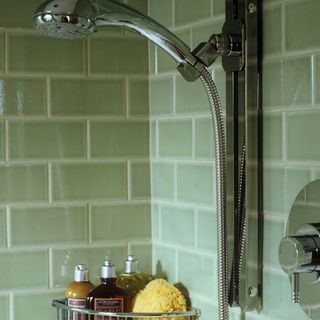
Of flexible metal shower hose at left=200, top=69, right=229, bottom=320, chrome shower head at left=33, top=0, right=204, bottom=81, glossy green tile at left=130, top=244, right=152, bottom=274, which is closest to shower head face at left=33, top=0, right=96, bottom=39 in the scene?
chrome shower head at left=33, top=0, right=204, bottom=81

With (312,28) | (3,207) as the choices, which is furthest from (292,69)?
(3,207)

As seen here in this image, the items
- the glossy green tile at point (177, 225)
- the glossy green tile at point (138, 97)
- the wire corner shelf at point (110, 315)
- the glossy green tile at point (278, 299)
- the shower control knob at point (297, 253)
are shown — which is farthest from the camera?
the glossy green tile at point (138, 97)

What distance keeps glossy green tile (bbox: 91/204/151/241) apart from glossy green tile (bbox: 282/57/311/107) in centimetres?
45

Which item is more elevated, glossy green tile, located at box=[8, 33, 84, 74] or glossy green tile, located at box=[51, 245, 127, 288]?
glossy green tile, located at box=[8, 33, 84, 74]

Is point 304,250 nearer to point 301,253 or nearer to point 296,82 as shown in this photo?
point 301,253

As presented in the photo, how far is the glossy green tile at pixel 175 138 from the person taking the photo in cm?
121

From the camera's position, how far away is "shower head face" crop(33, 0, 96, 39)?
2.96 ft

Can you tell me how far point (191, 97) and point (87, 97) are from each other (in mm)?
206

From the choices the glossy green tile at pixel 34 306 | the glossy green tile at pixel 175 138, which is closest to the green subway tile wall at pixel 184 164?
the glossy green tile at pixel 175 138

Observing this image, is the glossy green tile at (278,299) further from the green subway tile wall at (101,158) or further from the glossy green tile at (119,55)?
the glossy green tile at (119,55)

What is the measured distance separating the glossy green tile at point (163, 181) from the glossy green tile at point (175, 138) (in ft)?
0.08

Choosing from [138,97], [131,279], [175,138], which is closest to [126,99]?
[138,97]

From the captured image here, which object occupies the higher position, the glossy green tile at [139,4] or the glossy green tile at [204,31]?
the glossy green tile at [139,4]

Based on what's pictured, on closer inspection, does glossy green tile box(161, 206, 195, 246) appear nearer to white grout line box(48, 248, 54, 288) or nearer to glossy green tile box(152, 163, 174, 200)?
glossy green tile box(152, 163, 174, 200)
